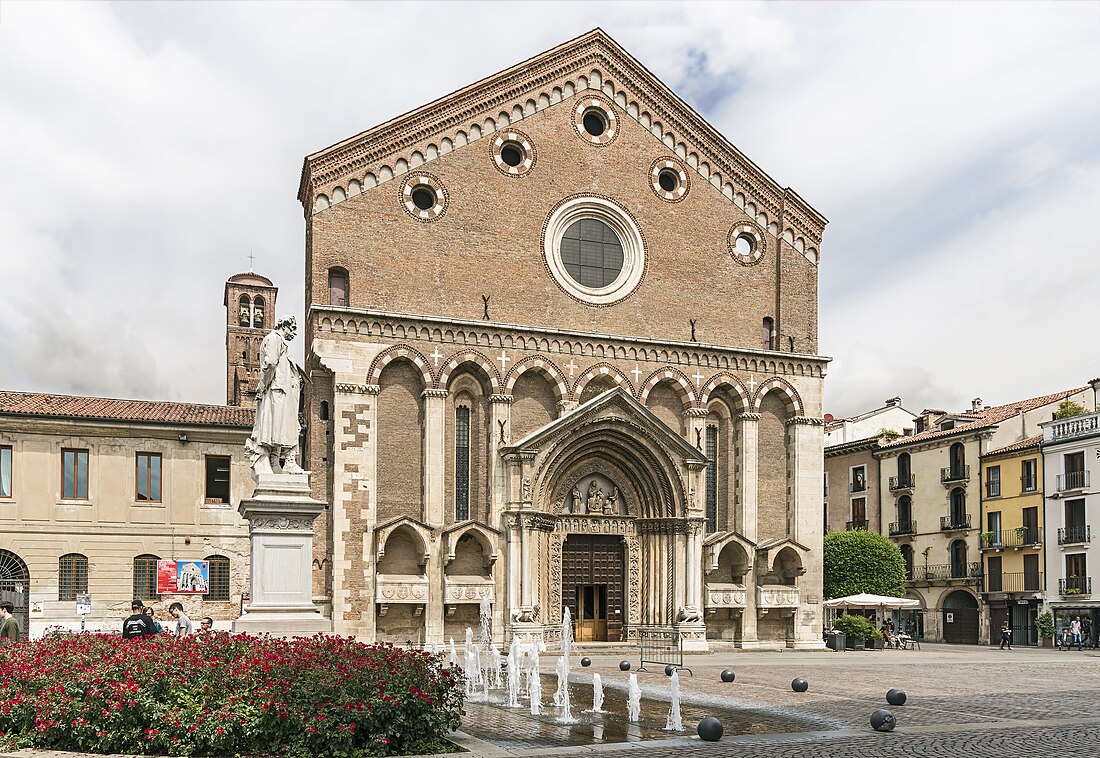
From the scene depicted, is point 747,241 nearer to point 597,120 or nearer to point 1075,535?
point 597,120

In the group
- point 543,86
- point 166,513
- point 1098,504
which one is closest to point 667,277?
point 543,86

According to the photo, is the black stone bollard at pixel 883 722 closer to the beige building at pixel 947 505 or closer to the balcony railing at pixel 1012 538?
the balcony railing at pixel 1012 538

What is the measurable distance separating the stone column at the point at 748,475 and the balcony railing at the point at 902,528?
77.3ft

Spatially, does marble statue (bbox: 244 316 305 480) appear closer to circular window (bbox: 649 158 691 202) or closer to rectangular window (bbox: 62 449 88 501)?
rectangular window (bbox: 62 449 88 501)

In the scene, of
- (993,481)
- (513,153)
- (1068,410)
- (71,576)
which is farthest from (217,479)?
(1068,410)

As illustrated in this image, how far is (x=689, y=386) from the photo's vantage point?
3834 cm

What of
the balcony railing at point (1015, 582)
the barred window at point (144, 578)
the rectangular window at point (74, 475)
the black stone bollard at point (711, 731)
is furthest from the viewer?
the balcony railing at point (1015, 582)

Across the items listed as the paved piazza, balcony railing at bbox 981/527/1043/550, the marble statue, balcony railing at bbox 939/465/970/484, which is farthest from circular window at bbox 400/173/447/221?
balcony railing at bbox 981/527/1043/550

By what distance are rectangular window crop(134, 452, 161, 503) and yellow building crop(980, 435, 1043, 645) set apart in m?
38.4

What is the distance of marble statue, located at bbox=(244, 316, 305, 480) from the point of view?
1823cm

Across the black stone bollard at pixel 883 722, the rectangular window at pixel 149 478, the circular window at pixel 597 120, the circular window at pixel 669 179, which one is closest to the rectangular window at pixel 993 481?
the circular window at pixel 669 179

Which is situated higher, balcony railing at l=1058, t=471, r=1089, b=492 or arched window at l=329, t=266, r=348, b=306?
arched window at l=329, t=266, r=348, b=306

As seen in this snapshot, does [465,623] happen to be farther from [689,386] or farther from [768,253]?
A: [768,253]

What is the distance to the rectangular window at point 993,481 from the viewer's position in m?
54.7
